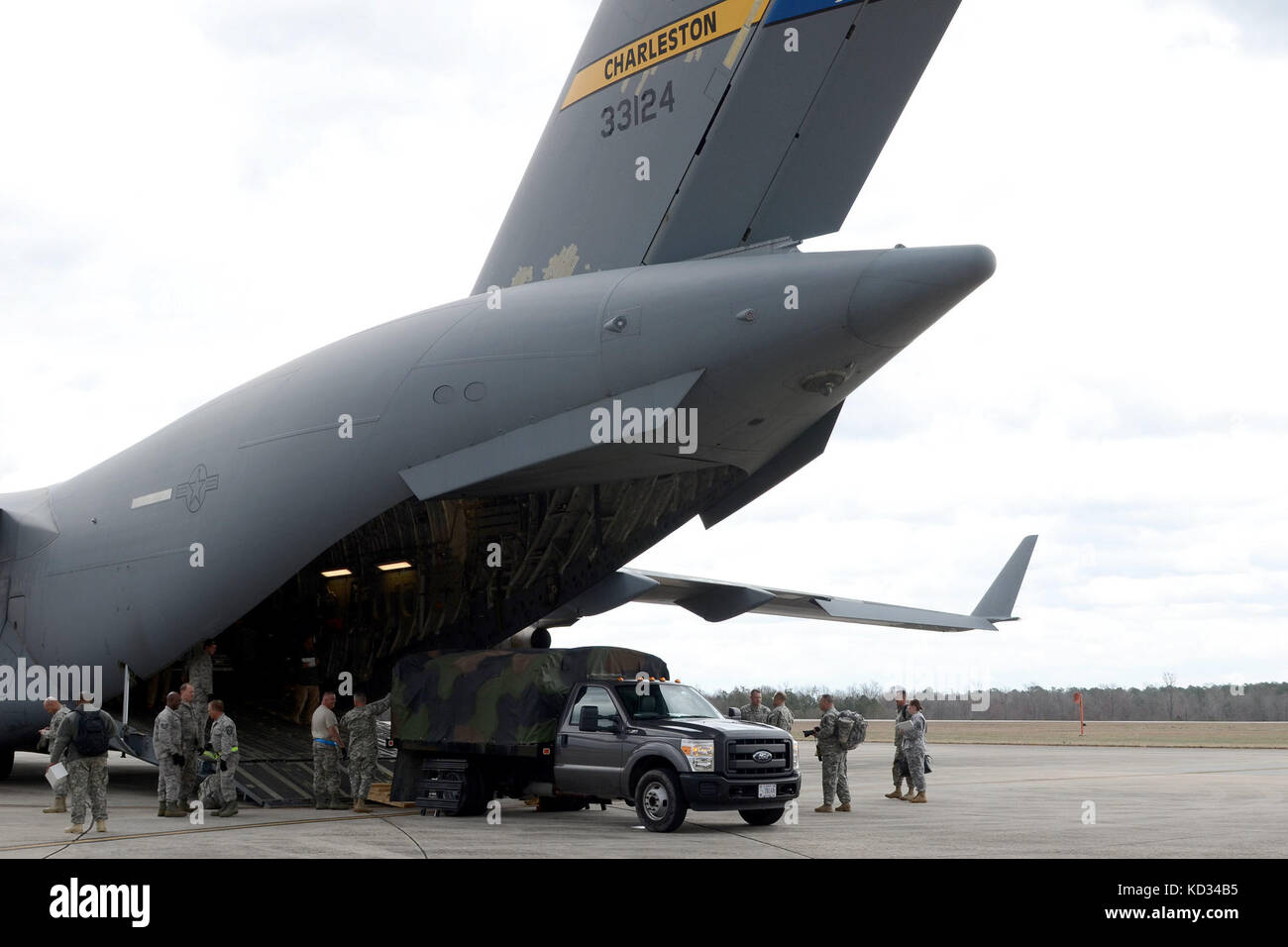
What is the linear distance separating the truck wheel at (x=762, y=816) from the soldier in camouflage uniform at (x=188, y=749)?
6.51 metres

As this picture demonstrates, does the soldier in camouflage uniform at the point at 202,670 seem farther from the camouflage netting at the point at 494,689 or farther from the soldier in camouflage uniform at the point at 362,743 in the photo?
the camouflage netting at the point at 494,689

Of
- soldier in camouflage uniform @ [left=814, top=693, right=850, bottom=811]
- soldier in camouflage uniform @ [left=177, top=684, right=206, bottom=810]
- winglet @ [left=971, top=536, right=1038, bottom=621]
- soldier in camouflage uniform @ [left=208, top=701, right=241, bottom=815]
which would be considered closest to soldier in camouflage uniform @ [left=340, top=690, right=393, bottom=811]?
soldier in camouflage uniform @ [left=208, top=701, right=241, bottom=815]

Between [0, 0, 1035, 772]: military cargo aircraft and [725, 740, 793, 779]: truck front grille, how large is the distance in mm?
3284

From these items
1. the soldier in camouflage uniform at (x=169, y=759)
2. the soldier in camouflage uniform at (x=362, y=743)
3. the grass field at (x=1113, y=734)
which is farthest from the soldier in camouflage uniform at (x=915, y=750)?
the grass field at (x=1113, y=734)

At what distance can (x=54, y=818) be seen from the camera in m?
14.6

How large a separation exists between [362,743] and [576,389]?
5110mm

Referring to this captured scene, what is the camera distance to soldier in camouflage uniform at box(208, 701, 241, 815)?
14.3 m

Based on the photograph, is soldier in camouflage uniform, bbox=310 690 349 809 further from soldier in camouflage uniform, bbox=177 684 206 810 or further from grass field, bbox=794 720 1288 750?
grass field, bbox=794 720 1288 750

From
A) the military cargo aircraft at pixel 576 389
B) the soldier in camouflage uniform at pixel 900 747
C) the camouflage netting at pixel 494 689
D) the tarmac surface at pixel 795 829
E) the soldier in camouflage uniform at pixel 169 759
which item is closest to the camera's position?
the tarmac surface at pixel 795 829

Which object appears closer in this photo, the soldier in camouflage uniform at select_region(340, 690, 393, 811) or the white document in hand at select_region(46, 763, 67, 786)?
the white document in hand at select_region(46, 763, 67, 786)

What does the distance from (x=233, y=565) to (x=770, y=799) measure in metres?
7.21

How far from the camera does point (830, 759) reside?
51.4ft

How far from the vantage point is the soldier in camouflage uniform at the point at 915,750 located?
658 inches
